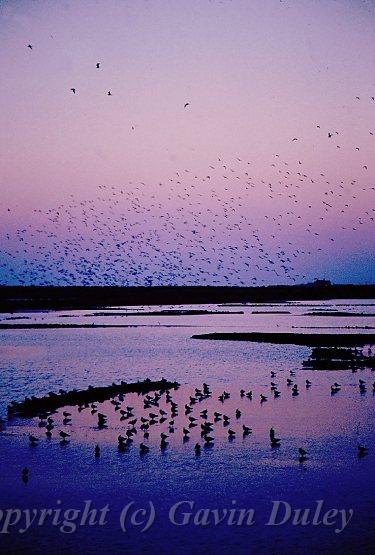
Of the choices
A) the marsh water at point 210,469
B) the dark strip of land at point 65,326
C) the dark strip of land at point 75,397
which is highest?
the dark strip of land at point 65,326

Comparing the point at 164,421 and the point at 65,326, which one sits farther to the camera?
the point at 65,326

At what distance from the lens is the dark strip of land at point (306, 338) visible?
182ft

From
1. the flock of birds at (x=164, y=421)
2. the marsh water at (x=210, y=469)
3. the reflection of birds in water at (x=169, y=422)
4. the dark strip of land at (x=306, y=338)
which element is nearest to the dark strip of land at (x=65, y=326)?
the dark strip of land at (x=306, y=338)

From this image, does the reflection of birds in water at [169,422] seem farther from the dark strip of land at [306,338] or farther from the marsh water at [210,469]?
the dark strip of land at [306,338]

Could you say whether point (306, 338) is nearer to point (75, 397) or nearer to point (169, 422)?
point (75, 397)

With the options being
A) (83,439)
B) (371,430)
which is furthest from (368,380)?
(83,439)

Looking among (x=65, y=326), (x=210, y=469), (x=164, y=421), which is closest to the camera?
(x=210, y=469)

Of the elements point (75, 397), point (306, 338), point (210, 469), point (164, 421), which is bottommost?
point (210, 469)

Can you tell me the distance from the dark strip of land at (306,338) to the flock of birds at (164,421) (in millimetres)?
23951

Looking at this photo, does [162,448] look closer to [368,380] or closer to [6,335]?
[368,380]

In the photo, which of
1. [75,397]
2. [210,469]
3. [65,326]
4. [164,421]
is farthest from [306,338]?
[210,469]

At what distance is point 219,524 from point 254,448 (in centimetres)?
628

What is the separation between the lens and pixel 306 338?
5841 centimetres

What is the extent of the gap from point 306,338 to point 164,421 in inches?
1373
